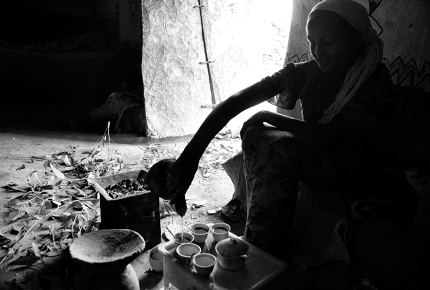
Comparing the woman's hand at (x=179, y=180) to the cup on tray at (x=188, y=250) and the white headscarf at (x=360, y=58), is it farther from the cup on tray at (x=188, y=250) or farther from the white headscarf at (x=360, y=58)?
the white headscarf at (x=360, y=58)

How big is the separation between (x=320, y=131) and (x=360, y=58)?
48cm

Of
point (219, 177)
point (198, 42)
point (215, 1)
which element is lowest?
point (219, 177)

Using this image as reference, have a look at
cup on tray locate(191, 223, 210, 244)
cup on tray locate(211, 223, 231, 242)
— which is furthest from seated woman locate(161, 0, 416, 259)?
cup on tray locate(191, 223, 210, 244)

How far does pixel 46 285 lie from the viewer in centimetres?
218

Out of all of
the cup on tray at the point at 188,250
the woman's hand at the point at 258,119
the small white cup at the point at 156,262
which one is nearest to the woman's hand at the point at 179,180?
the cup on tray at the point at 188,250

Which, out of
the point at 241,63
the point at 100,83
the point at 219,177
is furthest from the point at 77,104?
the point at 219,177

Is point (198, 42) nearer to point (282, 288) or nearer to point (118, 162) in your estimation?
point (118, 162)

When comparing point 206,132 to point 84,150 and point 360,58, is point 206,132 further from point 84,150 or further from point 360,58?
point 84,150

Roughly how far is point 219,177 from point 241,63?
229cm

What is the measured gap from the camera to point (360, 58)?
2.06m

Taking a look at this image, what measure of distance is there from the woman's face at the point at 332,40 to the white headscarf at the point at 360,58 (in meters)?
0.03

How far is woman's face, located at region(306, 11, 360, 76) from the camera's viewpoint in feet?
6.33

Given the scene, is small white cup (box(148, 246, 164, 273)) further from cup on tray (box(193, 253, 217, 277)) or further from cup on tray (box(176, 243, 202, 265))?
cup on tray (box(193, 253, 217, 277))

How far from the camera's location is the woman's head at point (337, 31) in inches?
75.8
